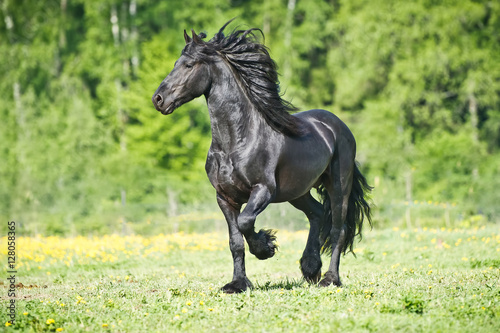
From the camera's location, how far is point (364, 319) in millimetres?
5293

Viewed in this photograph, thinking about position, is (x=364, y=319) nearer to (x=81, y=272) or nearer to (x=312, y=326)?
(x=312, y=326)

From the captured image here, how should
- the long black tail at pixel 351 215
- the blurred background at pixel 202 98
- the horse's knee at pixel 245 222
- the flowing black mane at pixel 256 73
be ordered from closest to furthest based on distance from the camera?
the horse's knee at pixel 245 222 < the flowing black mane at pixel 256 73 < the long black tail at pixel 351 215 < the blurred background at pixel 202 98

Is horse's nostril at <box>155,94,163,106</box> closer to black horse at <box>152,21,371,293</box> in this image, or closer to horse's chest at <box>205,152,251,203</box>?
black horse at <box>152,21,371,293</box>

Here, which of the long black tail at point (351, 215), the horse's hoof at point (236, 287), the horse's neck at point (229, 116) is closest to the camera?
the horse's hoof at point (236, 287)

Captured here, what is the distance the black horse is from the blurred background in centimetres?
1640

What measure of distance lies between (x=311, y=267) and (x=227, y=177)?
76.0 inches

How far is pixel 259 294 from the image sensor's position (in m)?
6.53

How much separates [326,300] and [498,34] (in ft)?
94.4

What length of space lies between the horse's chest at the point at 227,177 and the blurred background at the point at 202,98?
16.7 meters

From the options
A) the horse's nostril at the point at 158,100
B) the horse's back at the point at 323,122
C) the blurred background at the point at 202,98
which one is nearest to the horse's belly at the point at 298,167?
the horse's back at the point at 323,122

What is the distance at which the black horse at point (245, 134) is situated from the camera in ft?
22.7

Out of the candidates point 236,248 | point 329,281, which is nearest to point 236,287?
point 236,248

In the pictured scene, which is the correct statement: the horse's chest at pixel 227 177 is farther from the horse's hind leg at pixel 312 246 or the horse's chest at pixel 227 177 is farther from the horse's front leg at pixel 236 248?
the horse's hind leg at pixel 312 246

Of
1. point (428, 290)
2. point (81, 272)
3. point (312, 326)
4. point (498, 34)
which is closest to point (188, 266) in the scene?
point (81, 272)
